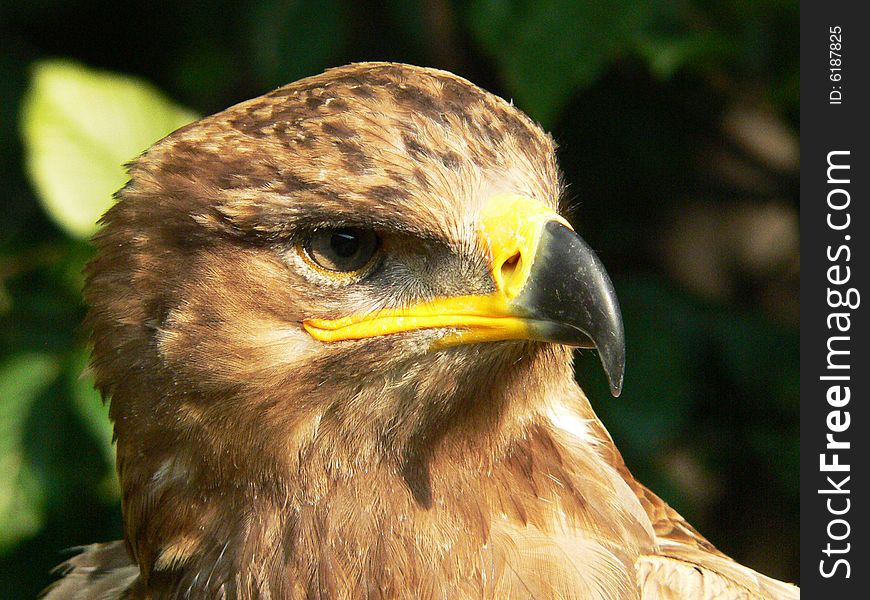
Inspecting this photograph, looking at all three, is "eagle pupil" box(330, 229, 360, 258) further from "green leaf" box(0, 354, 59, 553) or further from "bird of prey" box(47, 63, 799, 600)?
"green leaf" box(0, 354, 59, 553)

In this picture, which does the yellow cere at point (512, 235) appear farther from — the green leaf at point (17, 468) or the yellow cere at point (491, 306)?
the green leaf at point (17, 468)

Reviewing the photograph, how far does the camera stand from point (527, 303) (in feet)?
6.01

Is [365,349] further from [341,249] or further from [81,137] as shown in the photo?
[81,137]

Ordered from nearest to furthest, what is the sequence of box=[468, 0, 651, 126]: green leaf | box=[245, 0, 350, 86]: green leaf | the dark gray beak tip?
the dark gray beak tip → box=[468, 0, 651, 126]: green leaf → box=[245, 0, 350, 86]: green leaf

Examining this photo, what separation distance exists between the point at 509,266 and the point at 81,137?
1.81m

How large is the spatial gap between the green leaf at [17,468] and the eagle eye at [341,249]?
159 centimetres

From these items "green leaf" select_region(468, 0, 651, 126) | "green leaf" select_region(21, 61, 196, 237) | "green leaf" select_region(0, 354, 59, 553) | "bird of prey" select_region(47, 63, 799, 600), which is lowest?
"green leaf" select_region(0, 354, 59, 553)

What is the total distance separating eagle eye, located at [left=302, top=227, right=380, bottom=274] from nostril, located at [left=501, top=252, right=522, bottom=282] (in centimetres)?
21

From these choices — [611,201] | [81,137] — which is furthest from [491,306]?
[611,201]

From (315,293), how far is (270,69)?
6.36 ft

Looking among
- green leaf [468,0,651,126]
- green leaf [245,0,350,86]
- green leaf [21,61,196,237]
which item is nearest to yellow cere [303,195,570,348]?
green leaf [468,0,651,126]

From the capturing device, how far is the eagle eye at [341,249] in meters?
1.90

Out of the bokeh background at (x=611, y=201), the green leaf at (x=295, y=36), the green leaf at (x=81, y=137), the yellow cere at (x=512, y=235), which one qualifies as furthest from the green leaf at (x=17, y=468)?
the yellow cere at (x=512, y=235)

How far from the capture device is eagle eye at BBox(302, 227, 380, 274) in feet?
6.22
